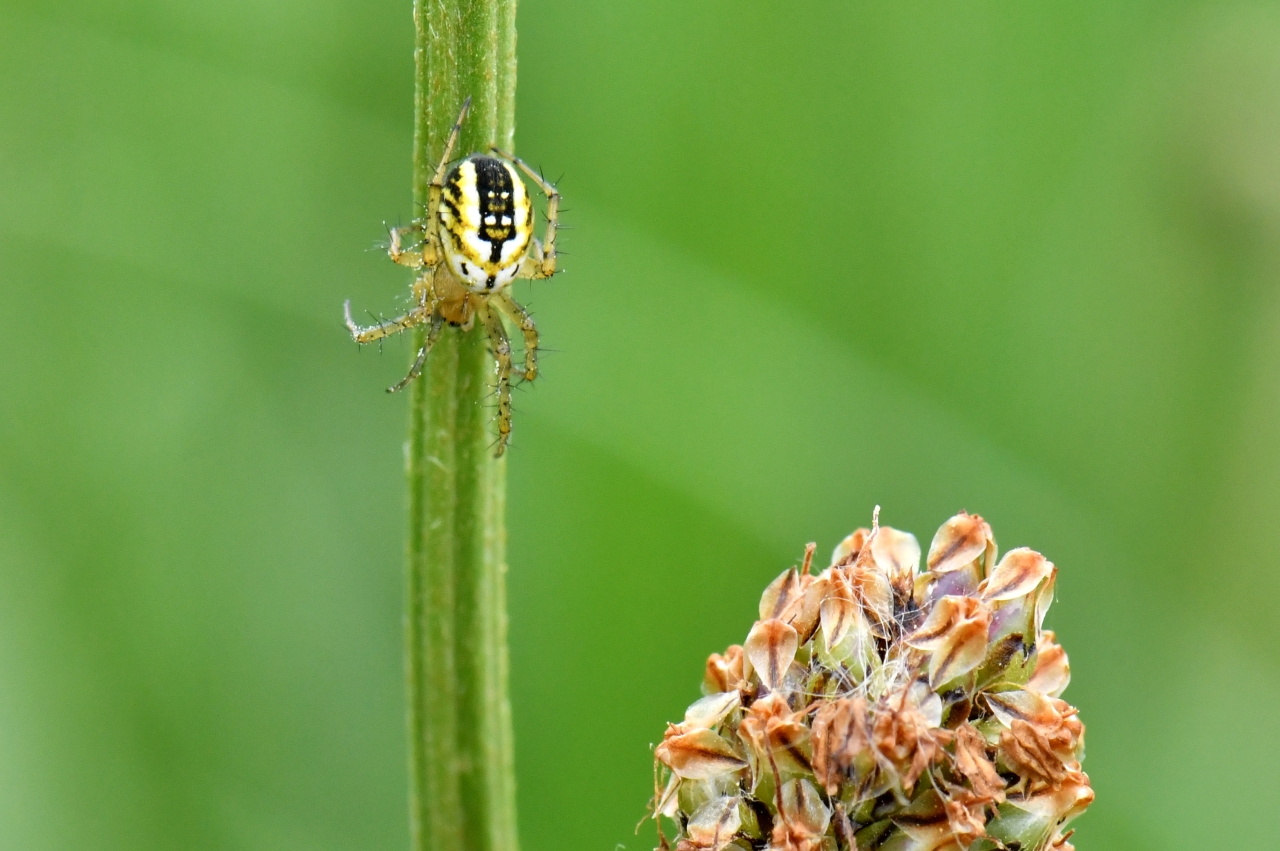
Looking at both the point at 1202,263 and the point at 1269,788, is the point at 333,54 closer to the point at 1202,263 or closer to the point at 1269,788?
the point at 1202,263

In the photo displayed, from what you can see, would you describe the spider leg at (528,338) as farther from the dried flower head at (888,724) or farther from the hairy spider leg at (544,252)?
the dried flower head at (888,724)

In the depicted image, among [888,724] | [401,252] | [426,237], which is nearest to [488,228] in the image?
[426,237]

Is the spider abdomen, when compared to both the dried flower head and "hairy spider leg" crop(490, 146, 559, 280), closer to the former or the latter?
"hairy spider leg" crop(490, 146, 559, 280)

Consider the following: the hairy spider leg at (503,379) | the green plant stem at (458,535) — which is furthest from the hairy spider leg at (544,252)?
the green plant stem at (458,535)

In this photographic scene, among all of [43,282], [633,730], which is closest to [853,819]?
[633,730]

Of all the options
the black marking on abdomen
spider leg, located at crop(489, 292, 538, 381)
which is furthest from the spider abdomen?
spider leg, located at crop(489, 292, 538, 381)

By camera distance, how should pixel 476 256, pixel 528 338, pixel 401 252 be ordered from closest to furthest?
pixel 476 256 < pixel 401 252 < pixel 528 338

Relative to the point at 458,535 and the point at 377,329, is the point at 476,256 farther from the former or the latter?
the point at 458,535
